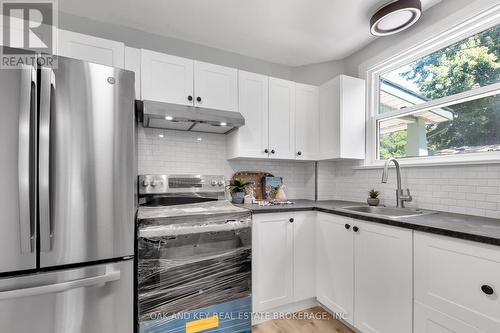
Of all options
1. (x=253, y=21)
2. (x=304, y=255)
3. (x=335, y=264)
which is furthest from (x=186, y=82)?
(x=335, y=264)

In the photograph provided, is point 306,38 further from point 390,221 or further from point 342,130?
point 390,221

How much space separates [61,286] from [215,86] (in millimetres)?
1776

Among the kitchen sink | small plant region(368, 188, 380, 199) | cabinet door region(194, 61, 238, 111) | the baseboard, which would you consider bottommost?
the baseboard

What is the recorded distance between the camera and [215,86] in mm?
2145

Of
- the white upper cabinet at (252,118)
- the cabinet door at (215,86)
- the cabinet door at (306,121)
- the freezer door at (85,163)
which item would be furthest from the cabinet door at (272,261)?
the cabinet door at (215,86)

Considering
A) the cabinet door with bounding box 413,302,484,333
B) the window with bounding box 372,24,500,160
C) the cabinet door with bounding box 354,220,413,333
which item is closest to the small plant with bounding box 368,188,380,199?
the window with bounding box 372,24,500,160

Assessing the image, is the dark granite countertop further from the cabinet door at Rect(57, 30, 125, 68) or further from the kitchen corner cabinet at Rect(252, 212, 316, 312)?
the cabinet door at Rect(57, 30, 125, 68)

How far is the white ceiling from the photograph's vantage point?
6.07 ft

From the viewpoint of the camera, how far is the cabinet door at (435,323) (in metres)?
1.12

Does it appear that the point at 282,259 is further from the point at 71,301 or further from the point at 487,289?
the point at 71,301

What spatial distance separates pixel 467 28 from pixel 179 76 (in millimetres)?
2261

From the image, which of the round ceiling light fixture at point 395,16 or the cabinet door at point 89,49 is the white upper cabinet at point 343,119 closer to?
the round ceiling light fixture at point 395,16

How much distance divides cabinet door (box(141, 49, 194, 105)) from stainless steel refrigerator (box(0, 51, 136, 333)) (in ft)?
1.89

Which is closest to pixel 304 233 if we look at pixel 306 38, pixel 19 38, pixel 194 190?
pixel 194 190
